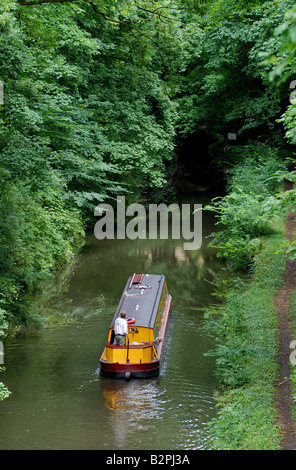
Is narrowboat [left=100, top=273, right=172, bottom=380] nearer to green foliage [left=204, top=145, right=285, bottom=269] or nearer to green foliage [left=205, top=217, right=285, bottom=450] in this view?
green foliage [left=205, top=217, right=285, bottom=450]

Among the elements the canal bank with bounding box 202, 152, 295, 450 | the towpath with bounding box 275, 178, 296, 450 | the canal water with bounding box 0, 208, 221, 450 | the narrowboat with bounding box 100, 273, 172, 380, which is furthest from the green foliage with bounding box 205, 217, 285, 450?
the narrowboat with bounding box 100, 273, 172, 380

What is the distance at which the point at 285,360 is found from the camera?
11.8 metres

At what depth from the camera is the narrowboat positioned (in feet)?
41.5

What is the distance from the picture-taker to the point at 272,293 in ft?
53.4

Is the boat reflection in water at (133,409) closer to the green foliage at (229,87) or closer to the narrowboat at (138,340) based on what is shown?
the narrowboat at (138,340)

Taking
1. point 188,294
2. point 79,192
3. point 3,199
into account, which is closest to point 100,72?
point 79,192

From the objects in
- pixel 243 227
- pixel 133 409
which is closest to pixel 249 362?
pixel 133 409

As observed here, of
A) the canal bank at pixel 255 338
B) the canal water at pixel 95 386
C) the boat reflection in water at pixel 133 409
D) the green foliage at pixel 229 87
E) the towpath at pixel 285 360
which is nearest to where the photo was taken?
the towpath at pixel 285 360

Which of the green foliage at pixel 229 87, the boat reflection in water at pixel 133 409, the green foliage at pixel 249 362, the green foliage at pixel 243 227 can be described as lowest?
the boat reflection in water at pixel 133 409

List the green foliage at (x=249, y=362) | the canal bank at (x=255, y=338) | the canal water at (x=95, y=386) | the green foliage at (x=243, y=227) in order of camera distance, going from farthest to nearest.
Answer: the green foliage at (x=243, y=227), the canal water at (x=95, y=386), the canal bank at (x=255, y=338), the green foliage at (x=249, y=362)

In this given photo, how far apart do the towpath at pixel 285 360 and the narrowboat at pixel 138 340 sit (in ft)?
10.2

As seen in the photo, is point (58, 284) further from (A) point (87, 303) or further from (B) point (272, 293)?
(B) point (272, 293)

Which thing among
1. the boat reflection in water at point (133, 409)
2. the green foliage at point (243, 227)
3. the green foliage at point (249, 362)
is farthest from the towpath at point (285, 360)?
the boat reflection in water at point (133, 409)

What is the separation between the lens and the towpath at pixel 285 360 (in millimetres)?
8970
